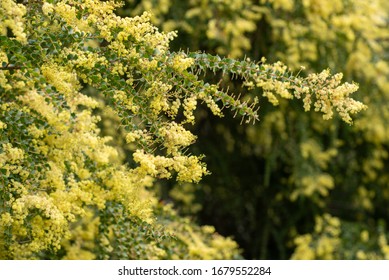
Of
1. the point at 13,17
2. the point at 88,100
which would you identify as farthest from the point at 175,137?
the point at 13,17

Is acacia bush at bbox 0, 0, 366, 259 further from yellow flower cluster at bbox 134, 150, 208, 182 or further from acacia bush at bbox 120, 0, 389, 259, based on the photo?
acacia bush at bbox 120, 0, 389, 259

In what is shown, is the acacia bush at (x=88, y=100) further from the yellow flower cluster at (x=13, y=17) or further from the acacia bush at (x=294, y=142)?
the acacia bush at (x=294, y=142)

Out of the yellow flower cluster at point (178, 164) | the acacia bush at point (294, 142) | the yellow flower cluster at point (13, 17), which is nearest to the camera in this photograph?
the yellow flower cluster at point (13, 17)

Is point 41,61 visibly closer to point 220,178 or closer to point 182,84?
point 182,84

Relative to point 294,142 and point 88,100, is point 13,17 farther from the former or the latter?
point 294,142

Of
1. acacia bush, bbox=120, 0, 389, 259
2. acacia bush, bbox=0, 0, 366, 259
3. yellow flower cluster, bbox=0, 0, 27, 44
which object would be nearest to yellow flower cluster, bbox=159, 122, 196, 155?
acacia bush, bbox=0, 0, 366, 259

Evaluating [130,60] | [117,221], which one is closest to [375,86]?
[117,221]

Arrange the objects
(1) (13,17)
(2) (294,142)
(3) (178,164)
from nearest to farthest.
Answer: (1) (13,17), (3) (178,164), (2) (294,142)

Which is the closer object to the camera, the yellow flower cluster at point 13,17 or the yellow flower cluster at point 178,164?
the yellow flower cluster at point 13,17

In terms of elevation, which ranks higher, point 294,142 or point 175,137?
point 294,142

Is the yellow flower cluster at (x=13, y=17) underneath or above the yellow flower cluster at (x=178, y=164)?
above

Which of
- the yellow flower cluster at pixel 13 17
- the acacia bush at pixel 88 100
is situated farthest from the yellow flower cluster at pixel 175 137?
the yellow flower cluster at pixel 13 17

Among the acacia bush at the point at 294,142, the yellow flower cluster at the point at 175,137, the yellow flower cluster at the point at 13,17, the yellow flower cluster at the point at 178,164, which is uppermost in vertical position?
the acacia bush at the point at 294,142

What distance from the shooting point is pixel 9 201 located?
201 centimetres
